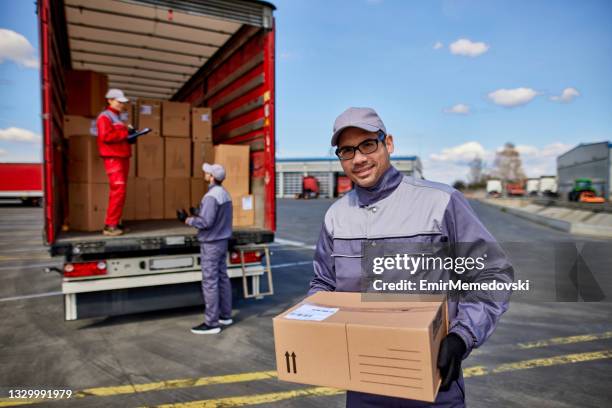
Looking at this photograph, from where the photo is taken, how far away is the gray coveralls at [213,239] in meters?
4.74

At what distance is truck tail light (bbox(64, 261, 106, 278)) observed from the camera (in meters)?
4.43

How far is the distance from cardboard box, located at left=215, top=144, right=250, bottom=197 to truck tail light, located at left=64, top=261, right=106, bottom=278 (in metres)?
1.96

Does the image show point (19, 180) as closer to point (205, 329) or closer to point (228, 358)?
point (205, 329)

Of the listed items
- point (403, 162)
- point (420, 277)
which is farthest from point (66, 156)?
point (403, 162)

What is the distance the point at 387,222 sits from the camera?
175 cm

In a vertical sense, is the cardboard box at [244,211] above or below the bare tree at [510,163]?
below

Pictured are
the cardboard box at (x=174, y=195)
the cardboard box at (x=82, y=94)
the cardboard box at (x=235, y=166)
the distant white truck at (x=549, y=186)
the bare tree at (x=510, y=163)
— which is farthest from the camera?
the bare tree at (x=510, y=163)

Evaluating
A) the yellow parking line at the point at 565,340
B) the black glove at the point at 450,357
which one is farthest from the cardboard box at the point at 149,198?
the black glove at the point at 450,357

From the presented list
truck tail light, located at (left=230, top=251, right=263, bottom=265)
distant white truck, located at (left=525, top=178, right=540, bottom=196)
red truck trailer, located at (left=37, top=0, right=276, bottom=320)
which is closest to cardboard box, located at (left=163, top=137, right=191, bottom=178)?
red truck trailer, located at (left=37, top=0, right=276, bottom=320)

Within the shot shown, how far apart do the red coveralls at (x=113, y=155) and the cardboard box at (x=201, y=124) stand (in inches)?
64.6

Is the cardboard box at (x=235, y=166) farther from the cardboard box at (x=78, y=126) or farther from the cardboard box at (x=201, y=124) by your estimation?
the cardboard box at (x=78, y=126)

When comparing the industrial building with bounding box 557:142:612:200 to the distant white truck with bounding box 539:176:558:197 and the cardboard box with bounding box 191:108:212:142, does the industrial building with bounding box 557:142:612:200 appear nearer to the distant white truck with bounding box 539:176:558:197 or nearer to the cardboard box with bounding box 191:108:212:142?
the distant white truck with bounding box 539:176:558:197

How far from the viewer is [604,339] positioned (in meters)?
4.62

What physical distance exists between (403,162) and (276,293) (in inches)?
2000
